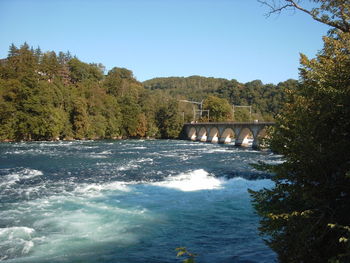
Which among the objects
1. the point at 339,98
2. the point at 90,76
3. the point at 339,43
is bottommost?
the point at 339,98

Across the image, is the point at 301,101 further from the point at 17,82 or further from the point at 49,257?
the point at 17,82

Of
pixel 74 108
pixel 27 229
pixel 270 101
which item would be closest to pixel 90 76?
pixel 74 108

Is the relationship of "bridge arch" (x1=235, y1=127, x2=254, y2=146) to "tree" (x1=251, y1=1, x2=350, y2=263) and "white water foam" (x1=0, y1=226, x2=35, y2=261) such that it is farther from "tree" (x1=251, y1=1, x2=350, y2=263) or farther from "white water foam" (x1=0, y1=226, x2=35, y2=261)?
"tree" (x1=251, y1=1, x2=350, y2=263)

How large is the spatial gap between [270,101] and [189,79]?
238 feet

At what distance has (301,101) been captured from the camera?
21.5 feet

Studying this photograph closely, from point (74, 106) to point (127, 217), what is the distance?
54800 mm

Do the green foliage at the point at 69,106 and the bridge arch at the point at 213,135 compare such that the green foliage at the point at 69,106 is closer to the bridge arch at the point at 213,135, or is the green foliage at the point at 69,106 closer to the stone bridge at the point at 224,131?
the stone bridge at the point at 224,131

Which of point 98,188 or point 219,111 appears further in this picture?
point 219,111

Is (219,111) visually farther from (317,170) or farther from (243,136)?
(317,170)

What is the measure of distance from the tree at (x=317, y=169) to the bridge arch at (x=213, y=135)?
64362 millimetres

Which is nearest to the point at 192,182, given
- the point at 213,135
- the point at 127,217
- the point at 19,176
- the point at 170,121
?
the point at 127,217

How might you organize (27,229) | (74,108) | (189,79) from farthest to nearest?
(189,79), (74,108), (27,229)

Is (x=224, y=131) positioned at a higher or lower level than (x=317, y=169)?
higher

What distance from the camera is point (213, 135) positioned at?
71.1m
